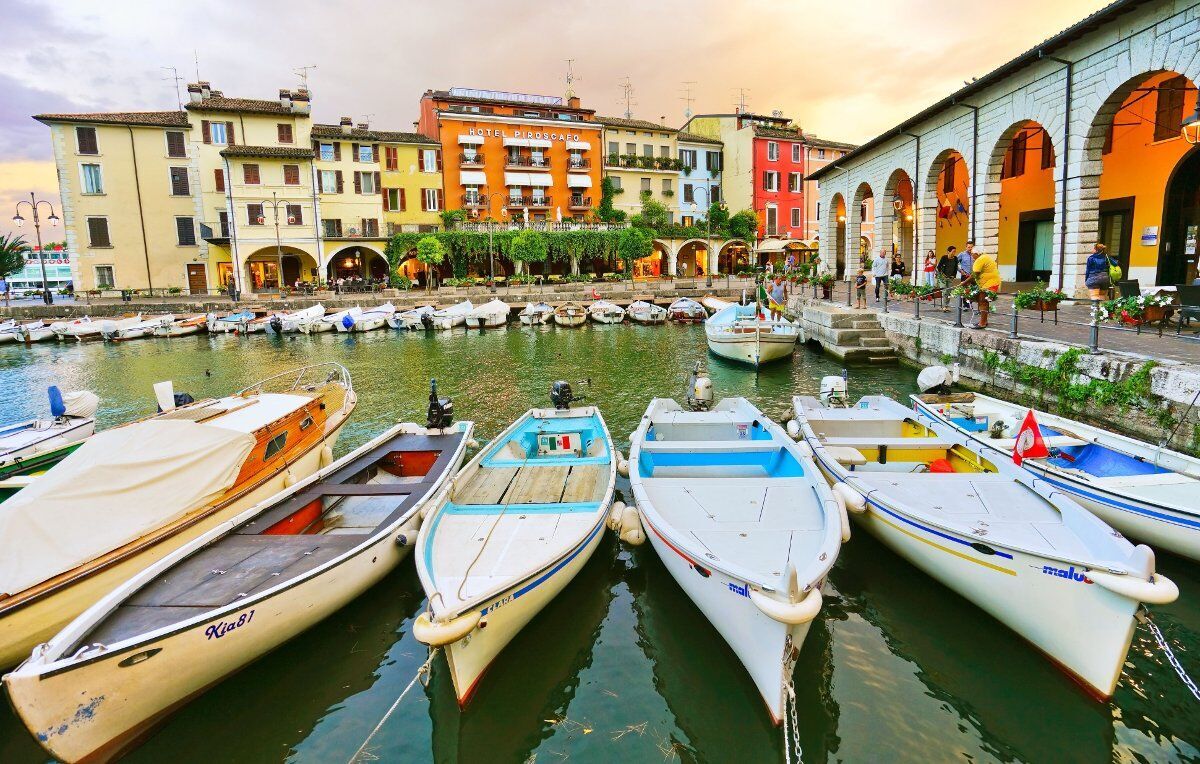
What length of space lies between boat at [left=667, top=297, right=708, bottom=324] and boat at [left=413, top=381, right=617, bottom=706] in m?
27.8

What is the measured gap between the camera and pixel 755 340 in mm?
20703

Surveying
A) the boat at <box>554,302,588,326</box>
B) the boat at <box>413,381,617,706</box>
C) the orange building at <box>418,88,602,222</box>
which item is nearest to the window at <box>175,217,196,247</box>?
the orange building at <box>418,88,602,222</box>

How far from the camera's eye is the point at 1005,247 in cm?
2492

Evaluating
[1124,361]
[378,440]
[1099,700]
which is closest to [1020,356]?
[1124,361]

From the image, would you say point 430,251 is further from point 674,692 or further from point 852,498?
point 674,692

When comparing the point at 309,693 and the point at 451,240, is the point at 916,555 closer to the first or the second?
the point at 309,693

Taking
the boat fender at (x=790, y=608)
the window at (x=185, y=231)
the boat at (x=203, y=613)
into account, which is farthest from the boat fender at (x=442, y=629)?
the window at (x=185, y=231)

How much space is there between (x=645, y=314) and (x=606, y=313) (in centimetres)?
235

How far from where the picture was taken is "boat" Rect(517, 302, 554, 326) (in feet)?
125

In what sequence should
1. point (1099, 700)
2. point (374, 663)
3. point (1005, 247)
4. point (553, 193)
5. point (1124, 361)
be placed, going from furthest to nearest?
1. point (553, 193)
2. point (1005, 247)
3. point (1124, 361)
4. point (374, 663)
5. point (1099, 700)

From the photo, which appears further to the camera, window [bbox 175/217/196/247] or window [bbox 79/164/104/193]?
window [bbox 175/217/196/247]

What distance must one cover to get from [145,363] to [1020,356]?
31458 millimetres

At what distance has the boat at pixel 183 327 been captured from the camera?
118ft

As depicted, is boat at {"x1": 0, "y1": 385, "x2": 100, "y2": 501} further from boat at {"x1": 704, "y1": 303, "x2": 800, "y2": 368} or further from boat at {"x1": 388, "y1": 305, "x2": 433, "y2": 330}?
boat at {"x1": 388, "y1": 305, "x2": 433, "y2": 330}
